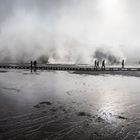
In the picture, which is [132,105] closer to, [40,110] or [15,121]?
[40,110]

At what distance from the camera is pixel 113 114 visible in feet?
35.1

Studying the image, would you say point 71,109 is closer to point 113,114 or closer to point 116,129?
point 113,114

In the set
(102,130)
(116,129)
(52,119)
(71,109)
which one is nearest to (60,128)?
(52,119)

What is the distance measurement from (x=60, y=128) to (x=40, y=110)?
2.94 metres

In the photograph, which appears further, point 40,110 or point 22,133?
point 40,110

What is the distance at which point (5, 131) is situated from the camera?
7.42 meters

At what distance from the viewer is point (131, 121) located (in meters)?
9.39

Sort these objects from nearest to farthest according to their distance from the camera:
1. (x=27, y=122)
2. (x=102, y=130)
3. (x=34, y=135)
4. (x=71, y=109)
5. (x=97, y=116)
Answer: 1. (x=34, y=135)
2. (x=102, y=130)
3. (x=27, y=122)
4. (x=97, y=116)
5. (x=71, y=109)

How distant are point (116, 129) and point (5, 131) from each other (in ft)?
15.8

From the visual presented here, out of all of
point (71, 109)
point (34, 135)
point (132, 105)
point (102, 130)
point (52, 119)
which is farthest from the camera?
point (132, 105)

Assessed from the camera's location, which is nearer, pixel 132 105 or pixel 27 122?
pixel 27 122

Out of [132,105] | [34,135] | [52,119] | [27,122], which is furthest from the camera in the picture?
[132,105]

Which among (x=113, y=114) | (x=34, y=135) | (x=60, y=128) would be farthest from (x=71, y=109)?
(x=34, y=135)

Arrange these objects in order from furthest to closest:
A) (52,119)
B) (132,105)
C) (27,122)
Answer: (132,105) < (52,119) < (27,122)
